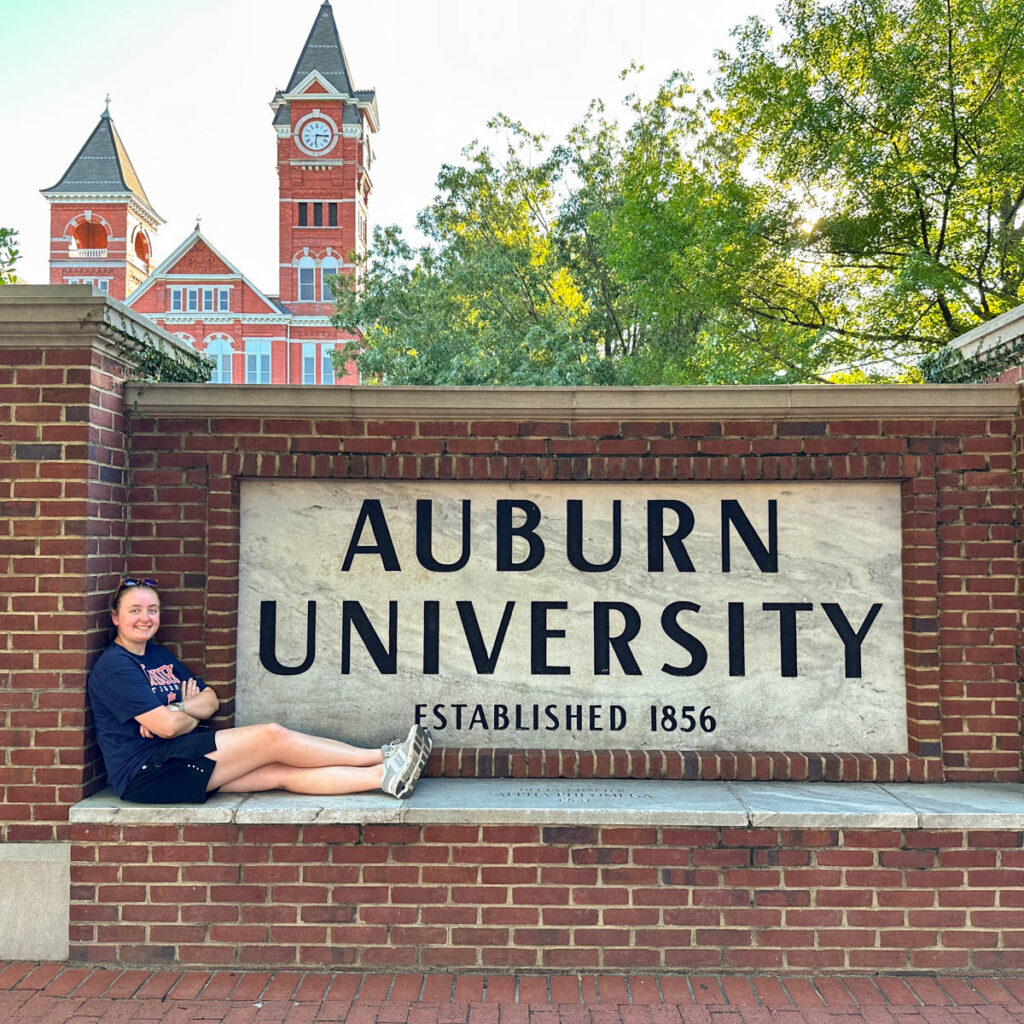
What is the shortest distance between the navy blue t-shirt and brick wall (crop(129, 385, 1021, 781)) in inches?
15.9

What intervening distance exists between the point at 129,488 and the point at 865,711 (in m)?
3.71

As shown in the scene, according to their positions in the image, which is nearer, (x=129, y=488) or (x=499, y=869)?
(x=499, y=869)

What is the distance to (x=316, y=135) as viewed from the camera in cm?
4656

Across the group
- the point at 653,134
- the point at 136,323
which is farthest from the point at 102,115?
the point at 136,323

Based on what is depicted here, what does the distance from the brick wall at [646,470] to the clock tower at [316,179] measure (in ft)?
144

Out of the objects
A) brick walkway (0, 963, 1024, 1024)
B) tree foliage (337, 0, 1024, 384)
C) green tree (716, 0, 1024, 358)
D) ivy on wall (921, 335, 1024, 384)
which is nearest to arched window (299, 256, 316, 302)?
tree foliage (337, 0, 1024, 384)

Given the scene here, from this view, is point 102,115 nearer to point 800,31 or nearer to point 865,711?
point 800,31

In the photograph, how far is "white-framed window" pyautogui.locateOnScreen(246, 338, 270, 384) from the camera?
4475cm

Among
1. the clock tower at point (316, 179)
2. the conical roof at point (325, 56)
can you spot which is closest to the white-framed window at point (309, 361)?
the clock tower at point (316, 179)

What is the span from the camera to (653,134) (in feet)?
77.9

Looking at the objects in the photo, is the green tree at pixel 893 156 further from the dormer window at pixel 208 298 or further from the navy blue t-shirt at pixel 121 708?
the dormer window at pixel 208 298

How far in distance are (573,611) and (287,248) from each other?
1814 inches

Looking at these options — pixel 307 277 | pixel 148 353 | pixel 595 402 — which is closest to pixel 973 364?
pixel 595 402

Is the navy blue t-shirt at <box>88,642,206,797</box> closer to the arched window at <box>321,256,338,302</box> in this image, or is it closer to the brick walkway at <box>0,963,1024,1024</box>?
the brick walkway at <box>0,963,1024,1024</box>
